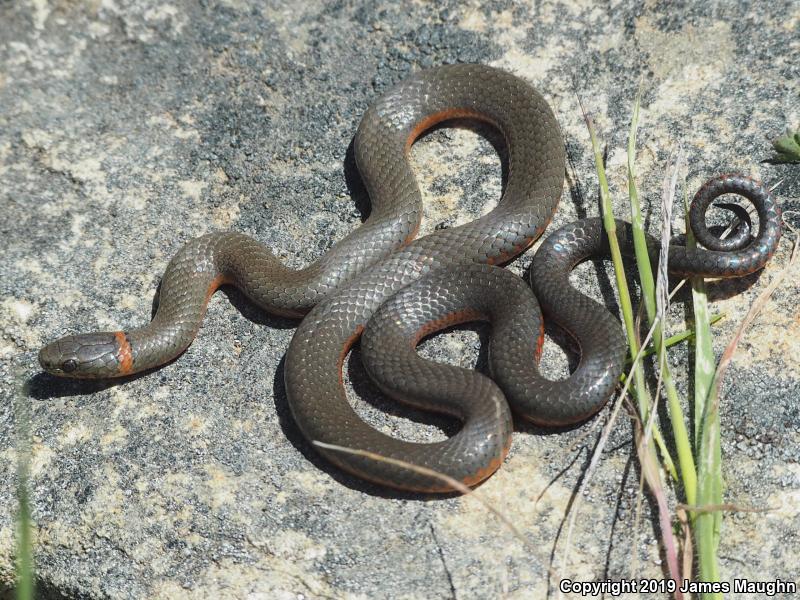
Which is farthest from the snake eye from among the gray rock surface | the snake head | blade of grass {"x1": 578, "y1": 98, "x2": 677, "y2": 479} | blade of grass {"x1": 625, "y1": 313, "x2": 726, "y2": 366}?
blade of grass {"x1": 625, "y1": 313, "x2": 726, "y2": 366}

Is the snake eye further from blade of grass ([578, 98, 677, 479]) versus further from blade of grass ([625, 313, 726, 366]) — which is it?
blade of grass ([625, 313, 726, 366])

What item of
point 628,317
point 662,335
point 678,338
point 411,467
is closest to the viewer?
point 411,467

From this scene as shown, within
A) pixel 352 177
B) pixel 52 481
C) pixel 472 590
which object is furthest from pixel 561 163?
pixel 52 481

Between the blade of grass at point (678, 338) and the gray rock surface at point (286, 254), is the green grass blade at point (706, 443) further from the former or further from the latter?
the gray rock surface at point (286, 254)

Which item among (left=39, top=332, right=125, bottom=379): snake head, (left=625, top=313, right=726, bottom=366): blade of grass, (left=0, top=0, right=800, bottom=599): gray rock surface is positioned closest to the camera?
(left=0, top=0, right=800, bottom=599): gray rock surface

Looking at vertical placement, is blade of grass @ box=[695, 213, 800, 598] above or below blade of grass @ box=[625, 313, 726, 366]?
below

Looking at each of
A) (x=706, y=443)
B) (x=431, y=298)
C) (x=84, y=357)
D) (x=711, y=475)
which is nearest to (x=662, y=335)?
(x=706, y=443)

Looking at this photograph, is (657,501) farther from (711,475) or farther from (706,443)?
(706,443)

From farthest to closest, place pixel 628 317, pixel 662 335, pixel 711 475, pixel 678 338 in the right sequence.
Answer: pixel 678 338, pixel 628 317, pixel 662 335, pixel 711 475

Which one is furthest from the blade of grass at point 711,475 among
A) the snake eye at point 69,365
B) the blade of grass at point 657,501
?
the snake eye at point 69,365
